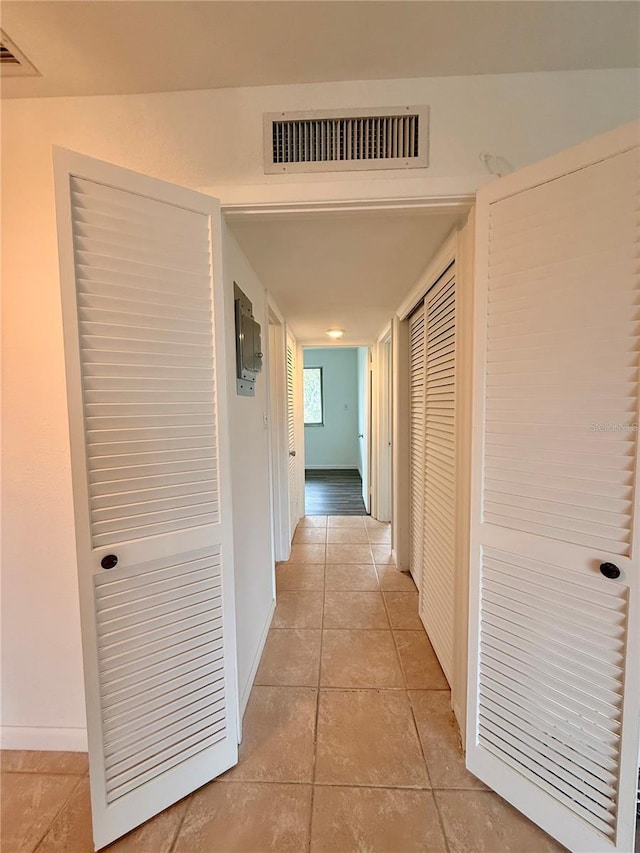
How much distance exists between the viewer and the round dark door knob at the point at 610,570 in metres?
0.96

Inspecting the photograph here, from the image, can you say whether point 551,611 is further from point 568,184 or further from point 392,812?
point 568,184

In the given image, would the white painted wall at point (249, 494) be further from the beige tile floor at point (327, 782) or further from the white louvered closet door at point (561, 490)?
the white louvered closet door at point (561, 490)

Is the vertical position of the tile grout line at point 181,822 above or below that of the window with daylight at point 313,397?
below

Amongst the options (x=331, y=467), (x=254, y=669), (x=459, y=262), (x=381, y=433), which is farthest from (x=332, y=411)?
(x=459, y=262)

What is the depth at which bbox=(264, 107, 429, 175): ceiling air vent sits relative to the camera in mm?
1161

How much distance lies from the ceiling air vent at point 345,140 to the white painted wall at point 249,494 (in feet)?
1.17

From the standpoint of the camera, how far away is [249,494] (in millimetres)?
1729

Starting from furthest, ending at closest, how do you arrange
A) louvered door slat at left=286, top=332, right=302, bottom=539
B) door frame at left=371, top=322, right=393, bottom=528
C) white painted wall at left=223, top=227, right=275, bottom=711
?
door frame at left=371, top=322, right=393, bottom=528
louvered door slat at left=286, top=332, right=302, bottom=539
white painted wall at left=223, top=227, right=275, bottom=711

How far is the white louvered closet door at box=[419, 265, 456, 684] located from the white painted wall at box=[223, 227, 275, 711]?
958 mm

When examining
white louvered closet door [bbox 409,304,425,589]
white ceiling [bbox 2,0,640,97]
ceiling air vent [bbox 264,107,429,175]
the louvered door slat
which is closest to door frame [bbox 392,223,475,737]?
ceiling air vent [bbox 264,107,429,175]

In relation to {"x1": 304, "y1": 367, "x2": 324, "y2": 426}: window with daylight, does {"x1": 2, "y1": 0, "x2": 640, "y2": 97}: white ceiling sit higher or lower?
higher

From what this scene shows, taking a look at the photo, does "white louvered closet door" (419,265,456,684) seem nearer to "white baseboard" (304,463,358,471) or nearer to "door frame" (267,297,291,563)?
"door frame" (267,297,291,563)

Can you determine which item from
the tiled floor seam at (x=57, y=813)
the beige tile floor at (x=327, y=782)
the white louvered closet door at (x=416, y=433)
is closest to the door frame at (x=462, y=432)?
the beige tile floor at (x=327, y=782)

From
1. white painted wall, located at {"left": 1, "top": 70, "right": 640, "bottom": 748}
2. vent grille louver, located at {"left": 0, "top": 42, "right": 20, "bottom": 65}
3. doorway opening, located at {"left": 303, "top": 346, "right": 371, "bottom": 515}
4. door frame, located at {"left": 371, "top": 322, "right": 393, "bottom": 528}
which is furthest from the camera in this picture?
doorway opening, located at {"left": 303, "top": 346, "right": 371, "bottom": 515}
